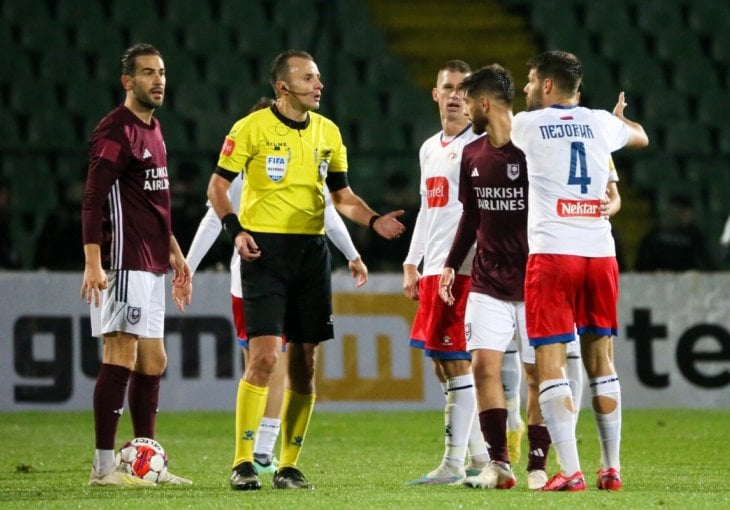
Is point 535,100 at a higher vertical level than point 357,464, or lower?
higher

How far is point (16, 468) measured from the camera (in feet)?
26.0

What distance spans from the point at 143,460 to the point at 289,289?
1.11 meters

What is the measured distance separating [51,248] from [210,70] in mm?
4336

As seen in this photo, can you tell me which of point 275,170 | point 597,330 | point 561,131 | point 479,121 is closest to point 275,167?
point 275,170

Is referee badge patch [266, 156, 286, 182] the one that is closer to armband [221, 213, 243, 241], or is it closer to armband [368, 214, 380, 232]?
armband [221, 213, 243, 241]

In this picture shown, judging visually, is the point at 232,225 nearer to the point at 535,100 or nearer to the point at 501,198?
the point at 501,198

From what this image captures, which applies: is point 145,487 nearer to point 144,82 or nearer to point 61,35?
point 144,82

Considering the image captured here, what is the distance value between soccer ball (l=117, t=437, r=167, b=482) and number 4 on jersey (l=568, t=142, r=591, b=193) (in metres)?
2.42

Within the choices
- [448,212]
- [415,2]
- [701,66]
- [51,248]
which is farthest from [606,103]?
[448,212]

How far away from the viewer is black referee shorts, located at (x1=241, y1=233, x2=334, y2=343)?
6.69m

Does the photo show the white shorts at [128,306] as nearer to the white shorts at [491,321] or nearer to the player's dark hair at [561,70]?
the white shorts at [491,321]

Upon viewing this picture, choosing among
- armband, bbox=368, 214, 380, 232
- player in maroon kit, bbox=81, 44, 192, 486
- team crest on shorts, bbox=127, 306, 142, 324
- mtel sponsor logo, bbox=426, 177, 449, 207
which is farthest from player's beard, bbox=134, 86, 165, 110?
mtel sponsor logo, bbox=426, 177, 449, 207

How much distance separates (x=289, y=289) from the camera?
6.87 m

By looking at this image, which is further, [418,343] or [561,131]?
[418,343]
